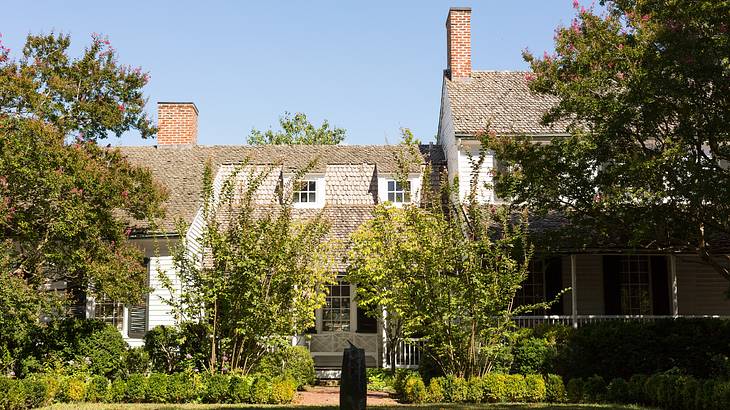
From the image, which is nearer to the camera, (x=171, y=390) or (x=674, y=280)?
(x=171, y=390)

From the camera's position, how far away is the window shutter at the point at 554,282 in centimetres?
2266

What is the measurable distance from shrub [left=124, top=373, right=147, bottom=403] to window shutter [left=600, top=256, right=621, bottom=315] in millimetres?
12839

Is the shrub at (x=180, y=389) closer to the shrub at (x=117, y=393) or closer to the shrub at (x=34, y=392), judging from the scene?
the shrub at (x=117, y=393)

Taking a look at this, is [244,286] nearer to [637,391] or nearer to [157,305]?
[157,305]

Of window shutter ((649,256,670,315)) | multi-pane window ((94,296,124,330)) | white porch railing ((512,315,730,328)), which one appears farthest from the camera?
window shutter ((649,256,670,315))

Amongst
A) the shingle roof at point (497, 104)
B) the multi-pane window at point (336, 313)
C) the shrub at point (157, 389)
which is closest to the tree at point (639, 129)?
the shingle roof at point (497, 104)

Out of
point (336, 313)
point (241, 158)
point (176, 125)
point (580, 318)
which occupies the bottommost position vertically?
point (580, 318)

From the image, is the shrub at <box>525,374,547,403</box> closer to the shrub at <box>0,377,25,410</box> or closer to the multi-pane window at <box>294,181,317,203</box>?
the shrub at <box>0,377,25,410</box>

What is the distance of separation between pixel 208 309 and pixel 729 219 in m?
10.5

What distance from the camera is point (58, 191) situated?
16078 millimetres

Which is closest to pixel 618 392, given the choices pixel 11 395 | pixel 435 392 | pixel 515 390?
pixel 515 390

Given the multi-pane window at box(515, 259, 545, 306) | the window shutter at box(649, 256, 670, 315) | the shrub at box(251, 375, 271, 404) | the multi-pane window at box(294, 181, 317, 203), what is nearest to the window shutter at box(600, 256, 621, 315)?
the window shutter at box(649, 256, 670, 315)

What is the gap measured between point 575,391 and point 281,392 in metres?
5.66

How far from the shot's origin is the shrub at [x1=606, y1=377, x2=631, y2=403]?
15086 millimetres
